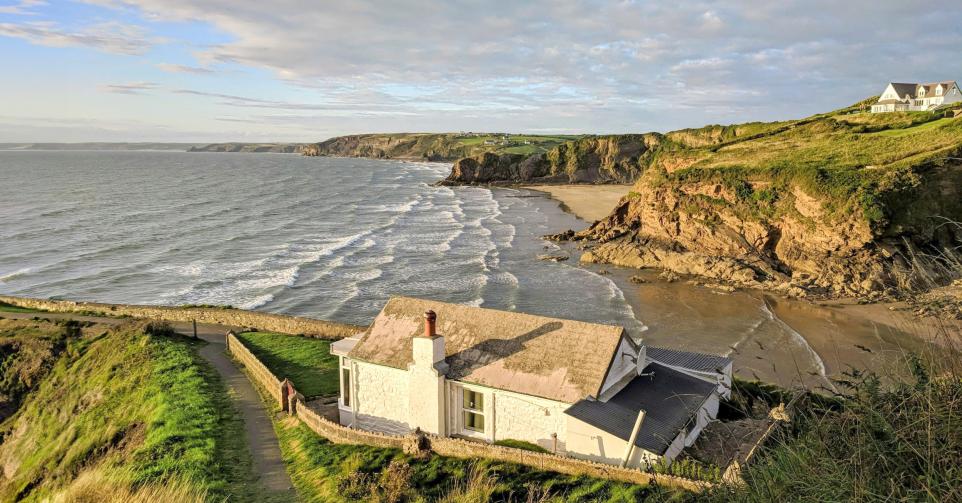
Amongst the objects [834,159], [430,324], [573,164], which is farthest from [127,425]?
[573,164]

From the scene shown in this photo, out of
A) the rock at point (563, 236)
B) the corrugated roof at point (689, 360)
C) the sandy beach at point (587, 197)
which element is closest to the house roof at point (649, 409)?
the corrugated roof at point (689, 360)

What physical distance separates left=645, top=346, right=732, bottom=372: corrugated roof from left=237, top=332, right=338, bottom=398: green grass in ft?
45.4

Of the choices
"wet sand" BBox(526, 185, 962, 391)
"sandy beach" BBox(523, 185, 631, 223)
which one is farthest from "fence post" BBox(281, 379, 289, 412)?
"sandy beach" BBox(523, 185, 631, 223)

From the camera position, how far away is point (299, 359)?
31531 mm

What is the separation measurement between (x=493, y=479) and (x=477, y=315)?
6.92 m

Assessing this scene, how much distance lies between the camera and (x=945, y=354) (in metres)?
5.94

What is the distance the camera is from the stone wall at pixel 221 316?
36531 millimetres

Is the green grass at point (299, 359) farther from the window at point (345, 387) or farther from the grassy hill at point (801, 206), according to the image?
the grassy hill at point (801, 206)

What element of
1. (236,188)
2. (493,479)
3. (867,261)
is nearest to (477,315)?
(493,479)

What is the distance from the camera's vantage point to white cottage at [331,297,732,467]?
1855 cm

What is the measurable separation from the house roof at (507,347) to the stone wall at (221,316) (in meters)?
12.9

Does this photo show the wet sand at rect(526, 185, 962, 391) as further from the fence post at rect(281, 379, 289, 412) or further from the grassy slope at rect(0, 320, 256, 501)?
the grassy slope at rect(0, 320, 256, 501)

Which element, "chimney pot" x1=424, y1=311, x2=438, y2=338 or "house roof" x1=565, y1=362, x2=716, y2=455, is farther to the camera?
A: "chimney pot" x1=424, y1=311, x2=438, y2=338

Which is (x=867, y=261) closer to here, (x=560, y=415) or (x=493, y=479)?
(x=560, y=415)
